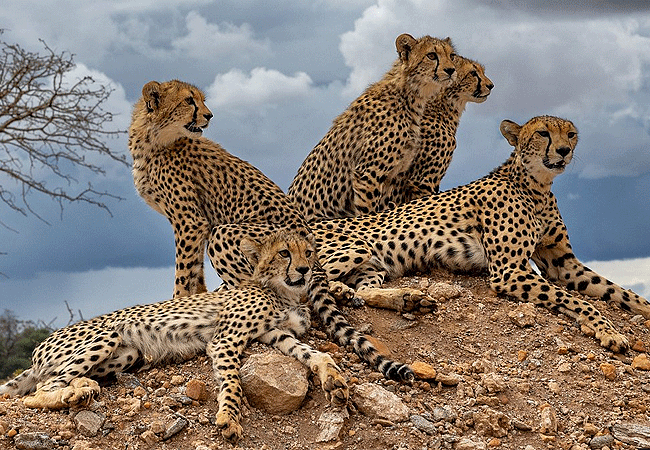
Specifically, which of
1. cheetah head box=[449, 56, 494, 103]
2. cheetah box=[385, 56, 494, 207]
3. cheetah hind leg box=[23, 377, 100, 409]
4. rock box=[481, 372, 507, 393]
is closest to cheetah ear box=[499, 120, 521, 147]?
cheetah box=[385, 56, 494, 207]

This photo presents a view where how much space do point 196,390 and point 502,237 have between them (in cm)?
246

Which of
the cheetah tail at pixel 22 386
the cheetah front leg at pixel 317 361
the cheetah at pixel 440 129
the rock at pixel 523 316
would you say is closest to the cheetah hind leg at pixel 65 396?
the cheetah tail at pixel 22 386

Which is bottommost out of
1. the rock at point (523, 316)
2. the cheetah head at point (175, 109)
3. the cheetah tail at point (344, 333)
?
the cheetah tail at point (344, 333)

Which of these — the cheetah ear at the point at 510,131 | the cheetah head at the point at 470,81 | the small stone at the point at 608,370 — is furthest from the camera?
the cheetah head at the point at 470,81

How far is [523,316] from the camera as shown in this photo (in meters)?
5.94

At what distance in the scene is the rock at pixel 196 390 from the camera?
4.91 m

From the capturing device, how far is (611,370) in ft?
18.4

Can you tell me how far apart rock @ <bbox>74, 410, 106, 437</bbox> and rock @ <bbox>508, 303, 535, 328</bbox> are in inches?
103

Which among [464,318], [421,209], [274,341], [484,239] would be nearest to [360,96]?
[421,209]

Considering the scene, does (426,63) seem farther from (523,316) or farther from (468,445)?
(468,445)

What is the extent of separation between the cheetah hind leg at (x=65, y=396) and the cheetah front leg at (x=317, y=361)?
96 cm

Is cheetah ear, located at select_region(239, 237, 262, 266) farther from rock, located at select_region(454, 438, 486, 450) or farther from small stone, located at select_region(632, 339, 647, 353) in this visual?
small stone, located at select_region(632, 339, 647, 353)

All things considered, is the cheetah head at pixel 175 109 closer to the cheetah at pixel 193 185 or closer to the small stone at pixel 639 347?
the cheetah at pixel 193 185

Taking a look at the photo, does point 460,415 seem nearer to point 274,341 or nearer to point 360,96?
point 274,341
